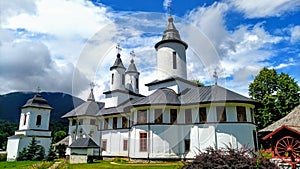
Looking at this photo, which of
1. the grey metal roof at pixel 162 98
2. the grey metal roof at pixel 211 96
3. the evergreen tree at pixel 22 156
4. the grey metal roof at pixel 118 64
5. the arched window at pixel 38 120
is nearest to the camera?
the grey metal roof at pixel 211 96

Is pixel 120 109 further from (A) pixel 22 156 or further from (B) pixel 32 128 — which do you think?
(A) pixel 22 156

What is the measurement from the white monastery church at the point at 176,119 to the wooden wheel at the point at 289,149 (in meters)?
3.48

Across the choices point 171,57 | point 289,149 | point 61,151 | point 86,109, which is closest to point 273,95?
point 171,57

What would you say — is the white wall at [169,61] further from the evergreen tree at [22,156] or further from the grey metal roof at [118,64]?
the evergreen tree at [22,156]

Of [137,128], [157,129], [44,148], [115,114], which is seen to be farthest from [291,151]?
[44,148]

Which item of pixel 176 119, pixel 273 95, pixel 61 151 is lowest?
pixel 61 151

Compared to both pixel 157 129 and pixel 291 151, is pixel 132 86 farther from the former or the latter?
pixel 291 151

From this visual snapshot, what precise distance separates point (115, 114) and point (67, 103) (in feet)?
197

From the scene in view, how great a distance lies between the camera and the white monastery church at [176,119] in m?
20.3

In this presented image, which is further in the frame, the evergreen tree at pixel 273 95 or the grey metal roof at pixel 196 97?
Answer: the evergreen tree at pixel 273 95

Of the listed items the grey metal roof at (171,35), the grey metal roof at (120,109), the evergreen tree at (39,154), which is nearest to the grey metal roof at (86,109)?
the grey metal roof at (120,109)

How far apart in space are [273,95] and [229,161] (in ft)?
104

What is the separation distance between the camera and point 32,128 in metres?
32.3

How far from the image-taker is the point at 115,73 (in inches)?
1230
